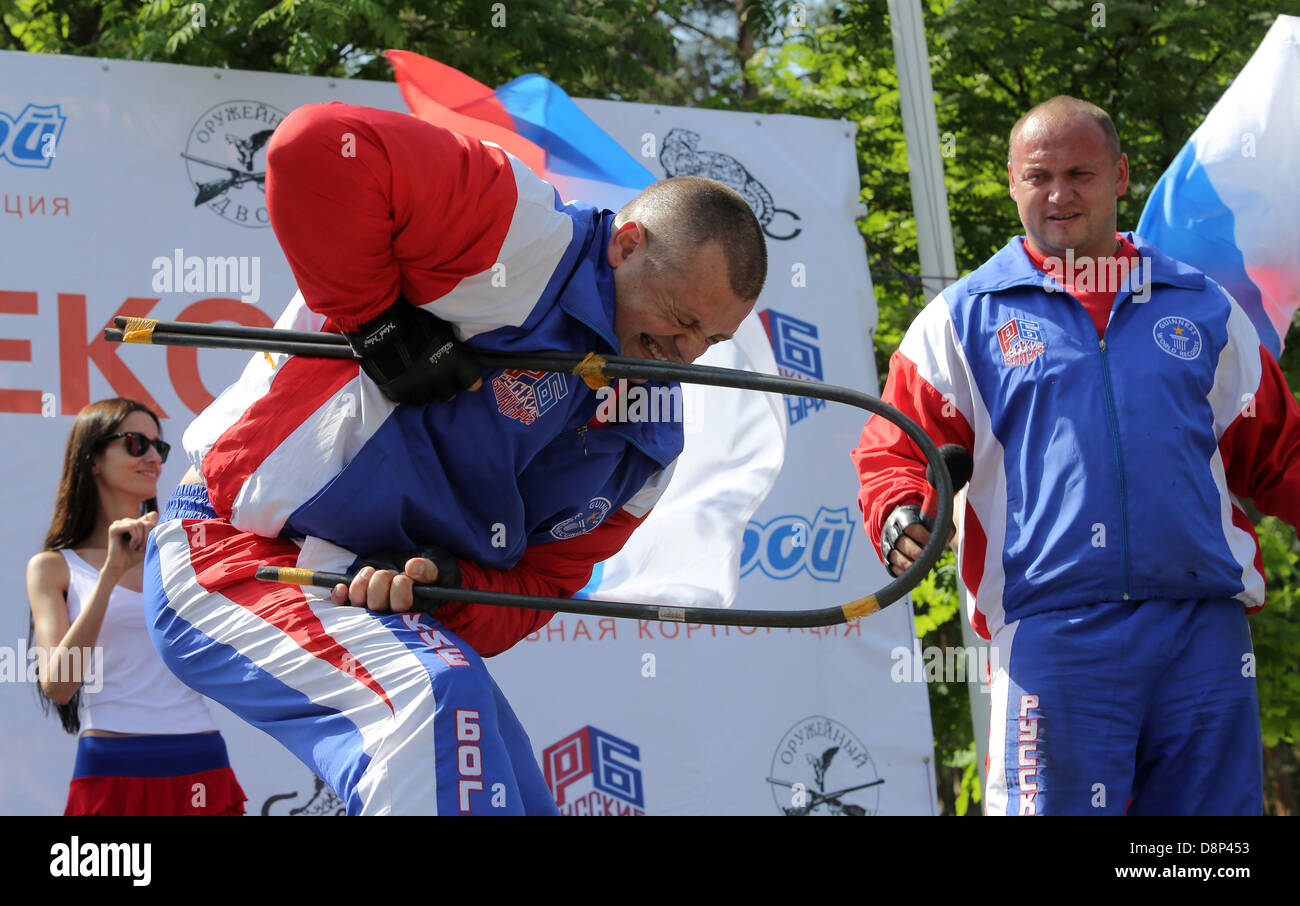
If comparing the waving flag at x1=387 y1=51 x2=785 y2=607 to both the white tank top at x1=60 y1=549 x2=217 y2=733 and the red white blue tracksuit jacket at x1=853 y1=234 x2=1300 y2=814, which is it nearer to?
the red white blue tracksuit jacket at x1=853 y1=234 x2=1300 y2=814

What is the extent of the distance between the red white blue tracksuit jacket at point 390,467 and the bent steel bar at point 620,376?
0.17ft

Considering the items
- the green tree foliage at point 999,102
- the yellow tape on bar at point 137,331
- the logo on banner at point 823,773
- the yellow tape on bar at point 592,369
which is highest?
the green tree foliage at point 999,102

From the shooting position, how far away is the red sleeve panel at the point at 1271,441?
10.2 feet

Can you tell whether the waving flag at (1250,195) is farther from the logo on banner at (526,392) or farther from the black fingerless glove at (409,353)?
the black fingerless glove at (409,353)

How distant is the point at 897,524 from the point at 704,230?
771 mm

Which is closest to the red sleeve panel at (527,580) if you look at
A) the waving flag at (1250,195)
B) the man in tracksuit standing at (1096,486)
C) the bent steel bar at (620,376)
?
the bent steel bar at (620,376)

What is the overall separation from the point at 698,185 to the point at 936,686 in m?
5.94

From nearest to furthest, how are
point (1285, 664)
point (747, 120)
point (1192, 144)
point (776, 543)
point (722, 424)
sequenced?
point (722, 424) < point (1192, 144) < point (776, 543) < point (747, 120) < point (1285, 664)

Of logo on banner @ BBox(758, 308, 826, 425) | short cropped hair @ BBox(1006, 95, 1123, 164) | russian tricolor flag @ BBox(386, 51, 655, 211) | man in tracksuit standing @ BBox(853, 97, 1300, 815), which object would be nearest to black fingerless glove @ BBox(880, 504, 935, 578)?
man in tracksuit standing @ BBox(853, 97, 1300, 815)

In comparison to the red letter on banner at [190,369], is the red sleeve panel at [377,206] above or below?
below

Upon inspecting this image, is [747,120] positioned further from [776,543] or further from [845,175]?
[776,543]

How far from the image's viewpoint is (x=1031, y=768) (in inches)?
114
